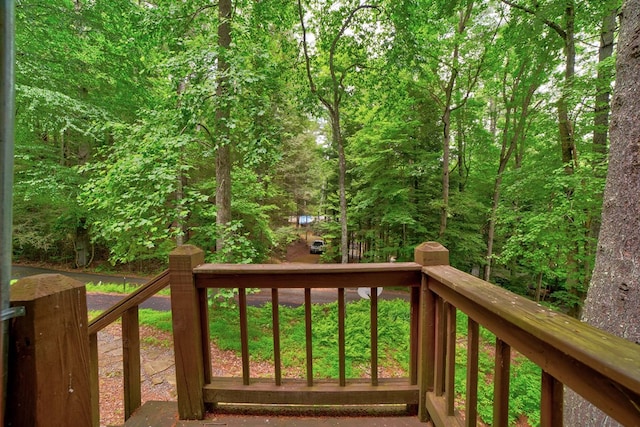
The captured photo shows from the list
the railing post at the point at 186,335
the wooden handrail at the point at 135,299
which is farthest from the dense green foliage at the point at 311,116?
the railing post at the point at 186,335

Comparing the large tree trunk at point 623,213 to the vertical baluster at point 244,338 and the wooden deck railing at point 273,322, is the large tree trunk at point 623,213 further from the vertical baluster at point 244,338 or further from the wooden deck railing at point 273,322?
the vertical baluster at point 244,338

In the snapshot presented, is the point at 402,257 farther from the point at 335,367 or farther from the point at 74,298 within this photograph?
the point at 74,298

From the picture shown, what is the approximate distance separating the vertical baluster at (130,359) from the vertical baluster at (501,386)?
75.0 inches

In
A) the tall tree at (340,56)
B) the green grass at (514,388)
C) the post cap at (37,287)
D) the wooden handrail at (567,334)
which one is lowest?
the green grass at (514,388)

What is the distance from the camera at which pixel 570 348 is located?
646 mm

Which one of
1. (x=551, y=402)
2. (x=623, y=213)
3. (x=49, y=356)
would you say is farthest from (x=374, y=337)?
(x=623, y=213)

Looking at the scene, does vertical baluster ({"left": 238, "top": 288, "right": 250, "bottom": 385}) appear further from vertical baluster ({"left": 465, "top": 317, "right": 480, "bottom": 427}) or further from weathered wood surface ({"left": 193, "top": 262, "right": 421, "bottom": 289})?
vertical baluster ({"left": 465, "top": 317, "right": 480, "bottom": 427})

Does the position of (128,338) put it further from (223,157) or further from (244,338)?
(223,157)

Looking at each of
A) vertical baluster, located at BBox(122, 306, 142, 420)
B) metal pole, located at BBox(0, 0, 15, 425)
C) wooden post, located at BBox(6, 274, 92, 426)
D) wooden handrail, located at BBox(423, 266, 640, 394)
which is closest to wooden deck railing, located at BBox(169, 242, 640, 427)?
wooden handrail, located at BBox(423, 266, 640, 394)

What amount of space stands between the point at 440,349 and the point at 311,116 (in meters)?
6.85

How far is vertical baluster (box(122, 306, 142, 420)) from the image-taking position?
172 centimetres

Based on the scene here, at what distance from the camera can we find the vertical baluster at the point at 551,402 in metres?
0.76

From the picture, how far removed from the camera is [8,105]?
1.76 feet

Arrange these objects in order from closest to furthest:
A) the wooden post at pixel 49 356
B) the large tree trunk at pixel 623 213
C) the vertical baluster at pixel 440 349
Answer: the wooden post at pixel 49 356 → the vertical baluster at pixel 440 349 → the large tree trunk at pixel 623 213
